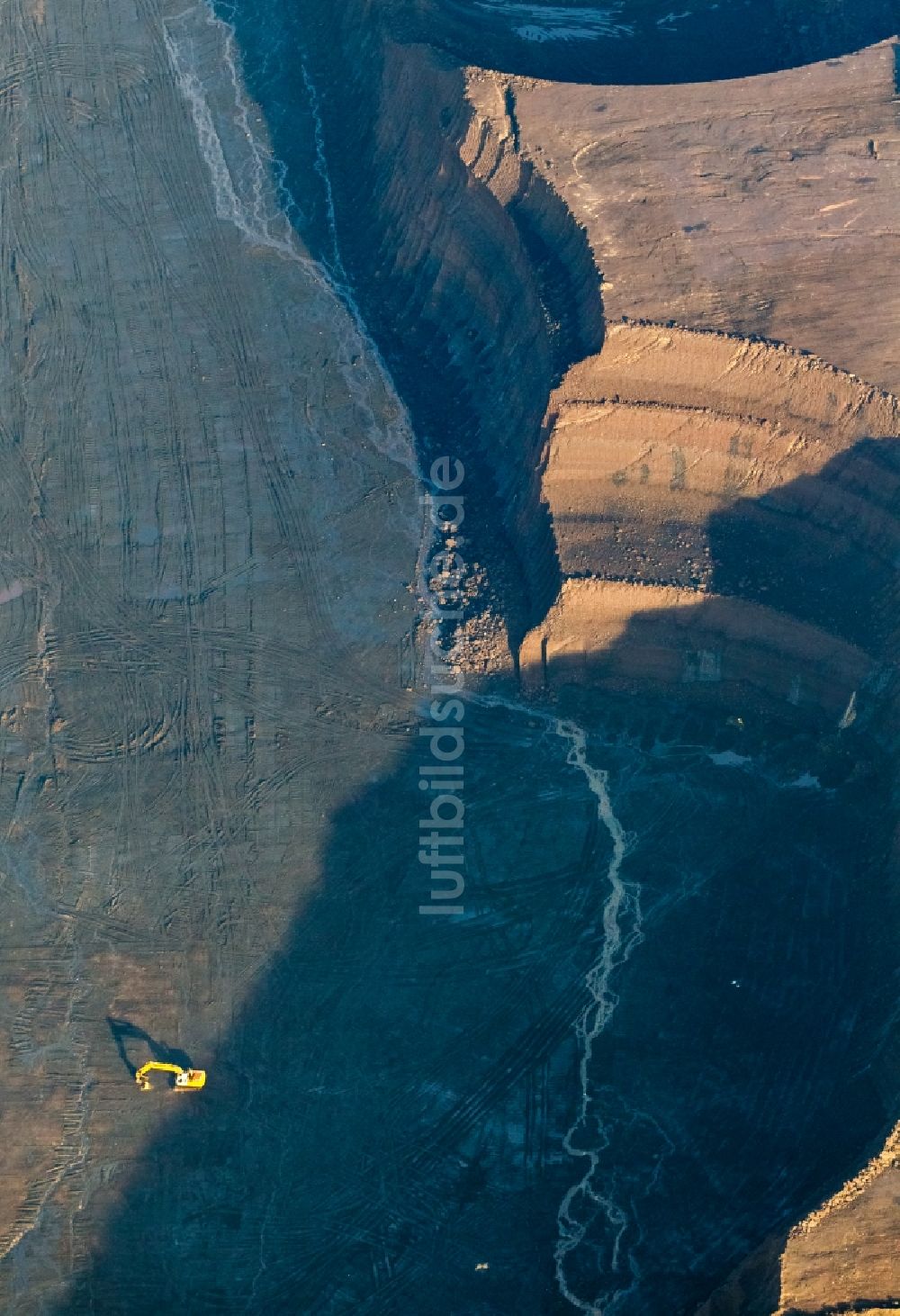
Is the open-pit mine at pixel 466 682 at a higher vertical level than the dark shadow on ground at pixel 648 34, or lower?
lower

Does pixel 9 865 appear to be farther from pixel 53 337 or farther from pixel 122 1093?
pixel 53 337

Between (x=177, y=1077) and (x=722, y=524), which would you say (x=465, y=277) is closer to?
(x=722, y=524)

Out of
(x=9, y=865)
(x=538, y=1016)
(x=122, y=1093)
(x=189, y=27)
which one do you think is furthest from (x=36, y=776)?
(x=189, y=27)

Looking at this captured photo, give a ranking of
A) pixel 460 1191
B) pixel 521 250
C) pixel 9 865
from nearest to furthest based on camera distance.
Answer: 1. pixel 460 1191
2. pixel 9 865
3. pixel 521 250

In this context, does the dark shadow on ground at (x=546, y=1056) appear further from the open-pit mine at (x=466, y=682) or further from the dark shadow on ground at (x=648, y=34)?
the dark shadow on ground at (x=648, y=34)

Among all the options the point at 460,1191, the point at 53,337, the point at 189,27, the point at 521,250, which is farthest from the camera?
the point at 189,27

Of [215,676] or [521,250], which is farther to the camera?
[521,250]

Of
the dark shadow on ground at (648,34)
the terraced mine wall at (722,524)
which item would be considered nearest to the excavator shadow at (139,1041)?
the terraced mine wall at (722,524)
